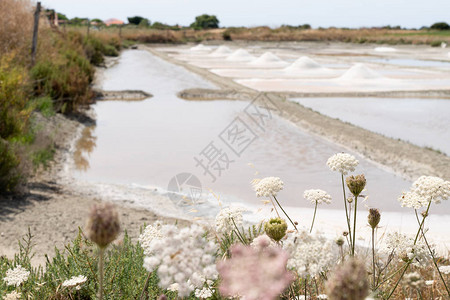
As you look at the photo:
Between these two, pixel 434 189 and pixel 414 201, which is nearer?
pixel 434 189

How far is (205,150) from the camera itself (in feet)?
31.3

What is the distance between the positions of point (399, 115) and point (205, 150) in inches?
249

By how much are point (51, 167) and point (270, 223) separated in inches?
282

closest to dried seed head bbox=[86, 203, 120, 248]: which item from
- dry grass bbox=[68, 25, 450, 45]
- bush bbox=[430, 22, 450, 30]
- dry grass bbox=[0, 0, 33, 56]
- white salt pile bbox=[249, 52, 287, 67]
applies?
dry grass bbox=[0, 0, 33, 56]

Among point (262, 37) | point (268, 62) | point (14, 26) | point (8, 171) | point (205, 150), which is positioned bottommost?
point (205, 150)

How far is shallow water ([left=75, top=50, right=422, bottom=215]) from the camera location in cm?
740

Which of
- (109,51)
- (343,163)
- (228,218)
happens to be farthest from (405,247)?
(109,51)

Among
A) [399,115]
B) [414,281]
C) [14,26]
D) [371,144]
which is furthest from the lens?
[399,115]

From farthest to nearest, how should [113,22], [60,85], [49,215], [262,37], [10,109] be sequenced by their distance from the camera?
1. [113,22]
2. [262,37]
3. [60,85]
4. [10,109]
5. [49,215]

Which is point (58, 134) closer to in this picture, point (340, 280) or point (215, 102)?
point (215, 102)

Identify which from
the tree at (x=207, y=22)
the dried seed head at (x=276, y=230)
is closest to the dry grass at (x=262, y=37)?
the tree at (x=207, y=22)

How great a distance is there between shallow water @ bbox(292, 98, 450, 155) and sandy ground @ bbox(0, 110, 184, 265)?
6399 mm

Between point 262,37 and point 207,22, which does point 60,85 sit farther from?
point 207,22

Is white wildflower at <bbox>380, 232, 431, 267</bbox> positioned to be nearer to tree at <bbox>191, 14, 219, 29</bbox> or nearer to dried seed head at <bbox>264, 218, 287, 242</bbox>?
dried seed head at <bbox>264, 218, 287, 242</bbox>
